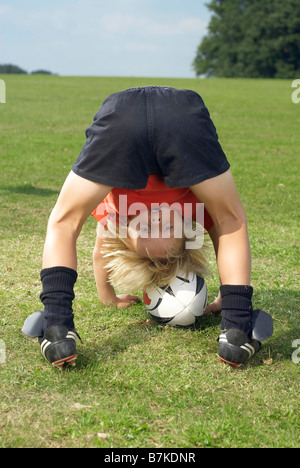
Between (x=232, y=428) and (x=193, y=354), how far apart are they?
0.72 meters

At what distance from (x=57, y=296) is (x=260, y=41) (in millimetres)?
60569

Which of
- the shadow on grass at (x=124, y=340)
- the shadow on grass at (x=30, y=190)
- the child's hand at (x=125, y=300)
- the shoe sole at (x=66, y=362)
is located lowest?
the shadow on grass at (x=30, y=190)

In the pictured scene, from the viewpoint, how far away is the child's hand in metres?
3.77

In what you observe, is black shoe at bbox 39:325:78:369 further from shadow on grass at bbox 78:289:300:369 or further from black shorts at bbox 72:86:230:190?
black shorts at bbox 72:86:230:190

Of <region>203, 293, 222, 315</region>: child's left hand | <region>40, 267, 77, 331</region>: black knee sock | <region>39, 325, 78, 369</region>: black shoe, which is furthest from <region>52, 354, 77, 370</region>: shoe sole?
<region>203, 293, 222, 315</region>: child's left hand

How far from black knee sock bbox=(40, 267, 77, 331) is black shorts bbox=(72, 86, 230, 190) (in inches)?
20.4

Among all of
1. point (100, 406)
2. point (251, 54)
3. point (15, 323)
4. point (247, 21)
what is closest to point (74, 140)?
point (15, 323)

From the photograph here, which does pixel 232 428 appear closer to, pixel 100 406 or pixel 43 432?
pixel 100 406

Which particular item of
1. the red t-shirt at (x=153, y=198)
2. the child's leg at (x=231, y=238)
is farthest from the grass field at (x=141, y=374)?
the red t-shirt at (x=153, y=198)

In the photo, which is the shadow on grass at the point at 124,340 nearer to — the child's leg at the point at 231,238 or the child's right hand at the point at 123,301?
the child's right hand at the point at 123,301

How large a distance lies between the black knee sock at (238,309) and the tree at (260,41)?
2137 inches

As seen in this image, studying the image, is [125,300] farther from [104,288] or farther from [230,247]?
[230,247]

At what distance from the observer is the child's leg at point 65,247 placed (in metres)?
2.88

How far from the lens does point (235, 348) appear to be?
2900 mm
